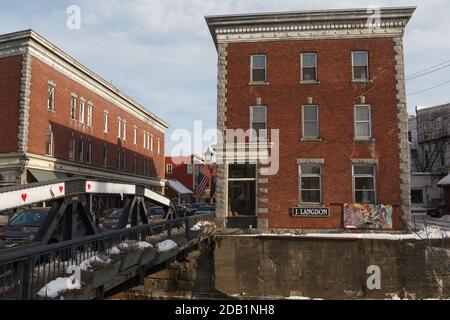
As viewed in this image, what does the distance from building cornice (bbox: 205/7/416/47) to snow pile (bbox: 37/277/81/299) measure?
66.6 feet

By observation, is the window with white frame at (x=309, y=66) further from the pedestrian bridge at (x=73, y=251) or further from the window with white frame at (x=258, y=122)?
the pedestrian bridge at (x=73, y=251)

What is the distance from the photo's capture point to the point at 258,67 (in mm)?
24891

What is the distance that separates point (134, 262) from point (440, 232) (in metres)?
16.4

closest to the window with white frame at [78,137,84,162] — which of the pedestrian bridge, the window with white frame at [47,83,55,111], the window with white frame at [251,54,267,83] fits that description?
the window with white frame at [47,83,55,111]

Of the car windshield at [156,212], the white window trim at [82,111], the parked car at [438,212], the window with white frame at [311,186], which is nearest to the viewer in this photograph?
the window with white frame at [311,186]

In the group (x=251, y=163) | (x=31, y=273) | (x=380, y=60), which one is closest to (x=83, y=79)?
(x=251, y=163)

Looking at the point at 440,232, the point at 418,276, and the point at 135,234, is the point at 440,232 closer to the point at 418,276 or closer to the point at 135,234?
the point at 418,276

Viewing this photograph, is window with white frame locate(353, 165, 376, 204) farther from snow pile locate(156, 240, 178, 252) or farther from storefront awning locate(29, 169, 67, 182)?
storefront awning locate(29, 169, 67, 182)

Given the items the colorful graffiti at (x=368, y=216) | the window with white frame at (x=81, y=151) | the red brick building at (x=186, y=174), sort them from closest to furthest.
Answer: the colorful graffiti at (x=368, y=216), the window with white frame at (x=81, y=151), the red brick building at (x=186, y=174)

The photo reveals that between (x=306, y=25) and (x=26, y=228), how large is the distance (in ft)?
62.3

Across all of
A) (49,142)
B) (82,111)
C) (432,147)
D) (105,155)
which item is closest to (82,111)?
(82,111)

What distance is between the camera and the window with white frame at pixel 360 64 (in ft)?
79.6

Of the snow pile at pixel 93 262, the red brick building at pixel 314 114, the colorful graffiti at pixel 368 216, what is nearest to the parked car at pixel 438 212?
the red brick building at pixel 314 114

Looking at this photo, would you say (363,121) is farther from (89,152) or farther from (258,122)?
(89,152)
